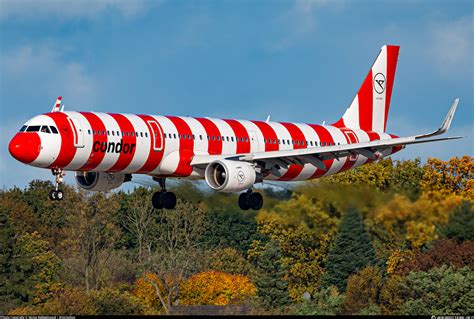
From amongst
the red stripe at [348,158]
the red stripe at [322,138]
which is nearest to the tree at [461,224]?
the red stripe at [348,158]

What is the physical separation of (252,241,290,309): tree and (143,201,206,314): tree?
9.18 meters

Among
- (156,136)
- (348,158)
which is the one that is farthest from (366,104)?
(156,136)

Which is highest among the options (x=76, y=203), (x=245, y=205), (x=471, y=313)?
(x=76, y=203)

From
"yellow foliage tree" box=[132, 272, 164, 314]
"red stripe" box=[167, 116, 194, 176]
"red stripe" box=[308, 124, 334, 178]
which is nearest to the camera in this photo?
"red stripe" box=[167, 116, 194, 176]

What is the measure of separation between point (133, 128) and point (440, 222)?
1572 centimetres

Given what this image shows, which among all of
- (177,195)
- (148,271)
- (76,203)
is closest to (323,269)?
(148,271)

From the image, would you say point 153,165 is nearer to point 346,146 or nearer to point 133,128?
point 133,128

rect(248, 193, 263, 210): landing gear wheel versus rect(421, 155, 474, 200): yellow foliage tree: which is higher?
rect(421, 155, 474, 200): yellow foliage tree

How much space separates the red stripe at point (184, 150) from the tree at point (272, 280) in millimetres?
57947

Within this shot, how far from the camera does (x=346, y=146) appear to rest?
66.1 metres

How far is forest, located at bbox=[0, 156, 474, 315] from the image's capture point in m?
67.9

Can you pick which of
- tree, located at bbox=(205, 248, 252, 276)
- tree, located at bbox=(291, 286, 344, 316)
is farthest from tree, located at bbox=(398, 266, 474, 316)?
tree, located at bbox=(205, 248, 252, 276)

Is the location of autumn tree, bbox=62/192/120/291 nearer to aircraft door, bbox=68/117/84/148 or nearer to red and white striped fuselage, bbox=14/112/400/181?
red and white striped fuselage, bbox=14/112/400/181

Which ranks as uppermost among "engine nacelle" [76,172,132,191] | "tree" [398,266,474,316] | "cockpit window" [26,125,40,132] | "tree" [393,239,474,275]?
"cockpit window" [26,125,40,132]
